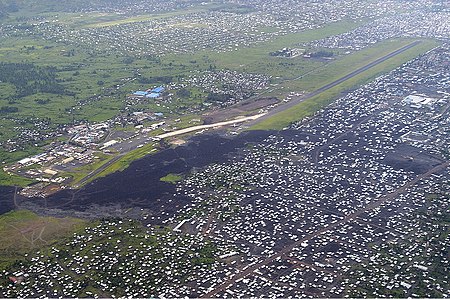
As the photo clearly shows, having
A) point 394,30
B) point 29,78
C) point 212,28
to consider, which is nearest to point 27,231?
point 29,78

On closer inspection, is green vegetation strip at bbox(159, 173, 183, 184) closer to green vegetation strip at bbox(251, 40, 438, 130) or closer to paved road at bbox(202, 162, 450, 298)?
green vegetation strip at bbox(251, 40, 438, 130)

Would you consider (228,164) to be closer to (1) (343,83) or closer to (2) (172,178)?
(2) (172,178)

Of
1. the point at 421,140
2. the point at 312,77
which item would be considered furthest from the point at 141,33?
the point at 421,140

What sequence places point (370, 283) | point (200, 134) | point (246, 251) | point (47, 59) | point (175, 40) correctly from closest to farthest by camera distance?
point (370, 283), point (246, 251), point (200, 134), point (47, 59), point (175, 40)

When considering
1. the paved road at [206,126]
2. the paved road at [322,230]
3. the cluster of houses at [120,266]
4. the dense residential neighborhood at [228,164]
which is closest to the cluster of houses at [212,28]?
the dense residential neighborhood at [228,164]

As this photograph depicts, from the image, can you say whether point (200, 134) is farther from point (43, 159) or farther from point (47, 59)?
point (47, 59)

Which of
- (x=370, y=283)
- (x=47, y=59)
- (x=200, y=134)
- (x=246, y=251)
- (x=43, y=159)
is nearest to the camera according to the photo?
(x=370, y=283)
